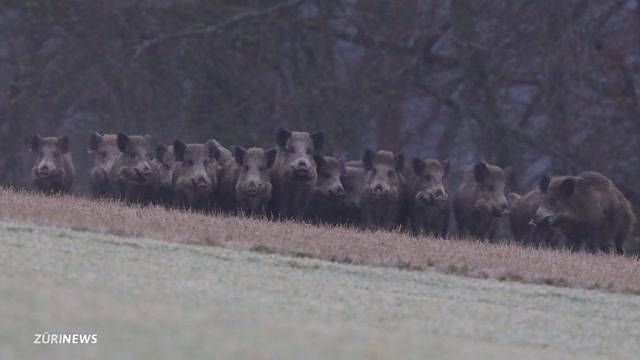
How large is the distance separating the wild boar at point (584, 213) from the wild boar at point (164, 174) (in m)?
5.96

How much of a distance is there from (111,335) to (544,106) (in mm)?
26679

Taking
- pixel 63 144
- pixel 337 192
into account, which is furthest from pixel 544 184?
pixel 63 144

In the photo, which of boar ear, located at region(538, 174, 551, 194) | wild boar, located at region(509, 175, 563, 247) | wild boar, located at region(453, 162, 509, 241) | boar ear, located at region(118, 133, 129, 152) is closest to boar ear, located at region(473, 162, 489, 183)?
wild boar, located at region(453, 162, 509, 241)

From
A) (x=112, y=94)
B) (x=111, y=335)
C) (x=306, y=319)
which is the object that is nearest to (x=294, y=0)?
(x=112, y=94)

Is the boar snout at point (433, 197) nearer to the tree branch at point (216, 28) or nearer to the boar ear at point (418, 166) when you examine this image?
the boar ear at point (418, 166)

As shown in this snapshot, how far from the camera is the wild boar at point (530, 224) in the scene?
2621 centimetres

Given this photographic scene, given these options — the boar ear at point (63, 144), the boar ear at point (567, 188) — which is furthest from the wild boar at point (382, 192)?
the boar ear at point (63, 144)

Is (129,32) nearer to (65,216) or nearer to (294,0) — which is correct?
(294,0)

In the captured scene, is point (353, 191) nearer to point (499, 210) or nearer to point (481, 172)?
point (481, 172)

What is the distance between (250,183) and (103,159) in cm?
402

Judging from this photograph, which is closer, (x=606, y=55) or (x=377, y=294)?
(x=377, y=294)

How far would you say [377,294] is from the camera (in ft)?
43.9

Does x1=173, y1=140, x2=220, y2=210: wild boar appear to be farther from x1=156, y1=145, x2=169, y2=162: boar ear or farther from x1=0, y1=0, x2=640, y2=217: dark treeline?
x1=0, y1=0, x2=640, y2=217: dark treeline

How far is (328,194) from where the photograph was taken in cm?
2706
